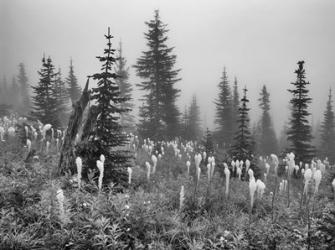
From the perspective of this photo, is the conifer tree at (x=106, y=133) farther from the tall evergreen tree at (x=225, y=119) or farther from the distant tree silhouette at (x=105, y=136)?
the tall evergreen tree at (x=225, y=119)

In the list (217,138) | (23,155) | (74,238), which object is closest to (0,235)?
(74,238)

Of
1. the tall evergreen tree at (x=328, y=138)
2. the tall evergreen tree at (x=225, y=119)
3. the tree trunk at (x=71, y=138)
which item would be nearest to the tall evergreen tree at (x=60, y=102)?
the tree trunk at (x=71, y=138)

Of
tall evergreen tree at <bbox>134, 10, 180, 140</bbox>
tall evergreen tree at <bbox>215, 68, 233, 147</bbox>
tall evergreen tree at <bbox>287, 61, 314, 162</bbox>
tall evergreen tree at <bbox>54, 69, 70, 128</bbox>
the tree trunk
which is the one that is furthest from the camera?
tall evergreen tree at <bbox>215, 68, 233, 147</bbox>

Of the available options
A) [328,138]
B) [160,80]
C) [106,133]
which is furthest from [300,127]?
[328,138]

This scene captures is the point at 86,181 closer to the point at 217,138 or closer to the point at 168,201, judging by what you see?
the point at 168,201

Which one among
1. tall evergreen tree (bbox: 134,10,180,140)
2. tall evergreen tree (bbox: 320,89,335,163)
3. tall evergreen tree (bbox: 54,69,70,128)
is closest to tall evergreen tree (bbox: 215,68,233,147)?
tall evergreen tree (bbox: 134,10,180,140)

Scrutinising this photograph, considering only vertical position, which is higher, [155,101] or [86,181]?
[155,101]

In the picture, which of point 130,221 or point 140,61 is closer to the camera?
point 130,221

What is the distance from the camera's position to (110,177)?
7.96 m

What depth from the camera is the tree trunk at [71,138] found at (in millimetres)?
7902

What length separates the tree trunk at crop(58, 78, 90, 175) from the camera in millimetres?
7902

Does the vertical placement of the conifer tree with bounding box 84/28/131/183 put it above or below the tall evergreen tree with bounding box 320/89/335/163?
above

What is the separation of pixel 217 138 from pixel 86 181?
31.0 metres

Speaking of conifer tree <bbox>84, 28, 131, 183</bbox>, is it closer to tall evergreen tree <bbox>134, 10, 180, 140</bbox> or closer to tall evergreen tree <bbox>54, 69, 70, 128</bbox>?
tall evergreen tree <bbox>54, 69, 70, 128</bbox>
